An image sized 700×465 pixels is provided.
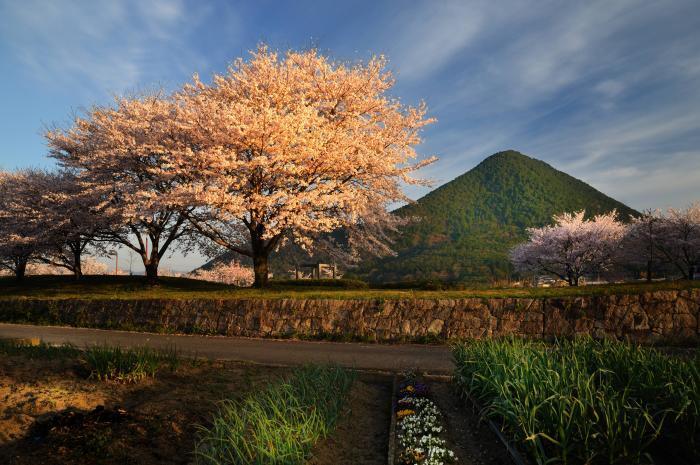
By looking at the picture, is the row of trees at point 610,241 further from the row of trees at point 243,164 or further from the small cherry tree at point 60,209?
the small cherry tree at point 60,209

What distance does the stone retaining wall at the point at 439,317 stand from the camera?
45.8 feet

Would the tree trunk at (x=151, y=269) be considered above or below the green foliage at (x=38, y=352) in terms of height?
above

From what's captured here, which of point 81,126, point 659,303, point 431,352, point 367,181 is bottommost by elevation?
point 431,352

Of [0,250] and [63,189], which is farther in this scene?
[0,250]

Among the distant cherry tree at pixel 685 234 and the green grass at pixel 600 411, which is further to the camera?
the distant cherry tree at pixel 685 234

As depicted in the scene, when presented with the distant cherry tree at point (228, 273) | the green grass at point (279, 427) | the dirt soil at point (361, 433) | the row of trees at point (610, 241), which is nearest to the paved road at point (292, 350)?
the dirt soil at point (361, 433)

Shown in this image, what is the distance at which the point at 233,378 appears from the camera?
8.52 meters

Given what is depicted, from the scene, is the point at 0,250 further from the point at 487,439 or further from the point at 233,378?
the point at 487,439

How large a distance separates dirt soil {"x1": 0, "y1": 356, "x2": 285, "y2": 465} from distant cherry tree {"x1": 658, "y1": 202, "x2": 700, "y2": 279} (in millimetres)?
47634

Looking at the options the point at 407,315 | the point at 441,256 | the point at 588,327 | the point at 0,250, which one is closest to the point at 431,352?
the point at 407,315

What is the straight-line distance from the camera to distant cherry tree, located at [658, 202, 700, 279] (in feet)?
145

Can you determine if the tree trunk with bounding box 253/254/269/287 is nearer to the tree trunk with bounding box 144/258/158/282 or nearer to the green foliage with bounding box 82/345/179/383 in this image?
the tree trunk with bounding box 144/258/158/282

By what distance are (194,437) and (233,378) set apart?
8.41 ft

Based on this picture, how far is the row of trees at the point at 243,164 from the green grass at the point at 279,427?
15.3 meters
